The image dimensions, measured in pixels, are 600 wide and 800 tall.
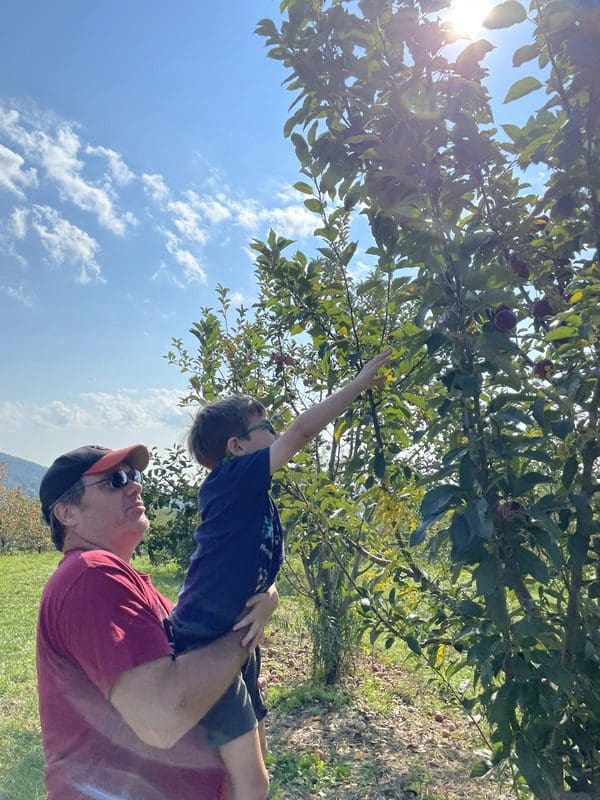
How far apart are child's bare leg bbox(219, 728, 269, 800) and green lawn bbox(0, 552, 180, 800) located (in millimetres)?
2258

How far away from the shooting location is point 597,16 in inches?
52.9

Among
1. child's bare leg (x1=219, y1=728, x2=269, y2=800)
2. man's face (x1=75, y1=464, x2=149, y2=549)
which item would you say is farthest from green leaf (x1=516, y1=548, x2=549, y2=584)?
man's face (x1=75, y1=464, x2=149, y2=549)

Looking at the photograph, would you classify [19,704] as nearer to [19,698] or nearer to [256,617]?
[19,698]

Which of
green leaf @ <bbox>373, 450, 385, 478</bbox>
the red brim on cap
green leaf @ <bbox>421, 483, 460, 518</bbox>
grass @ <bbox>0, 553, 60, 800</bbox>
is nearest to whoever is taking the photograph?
green leaf @ <bbox>421, 483, 460, 518</bbox>

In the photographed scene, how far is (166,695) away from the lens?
124 centimetres

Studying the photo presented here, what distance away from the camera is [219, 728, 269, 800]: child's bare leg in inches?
61.7

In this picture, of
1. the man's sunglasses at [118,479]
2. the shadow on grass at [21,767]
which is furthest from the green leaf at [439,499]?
the shadow on grass at [21,767]

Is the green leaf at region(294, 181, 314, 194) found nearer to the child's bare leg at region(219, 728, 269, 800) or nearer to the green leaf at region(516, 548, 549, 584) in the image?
the green leaf at region(516, 548, 549, 584)

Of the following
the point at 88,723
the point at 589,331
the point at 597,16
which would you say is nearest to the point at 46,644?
the point at 88,723

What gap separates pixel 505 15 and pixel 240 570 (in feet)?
5.18

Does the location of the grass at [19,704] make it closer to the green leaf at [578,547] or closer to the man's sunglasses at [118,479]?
the man's sunglasses at [118,479]

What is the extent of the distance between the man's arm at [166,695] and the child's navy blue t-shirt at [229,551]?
0.26 m

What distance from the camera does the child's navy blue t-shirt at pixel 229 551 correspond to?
5.36 ft

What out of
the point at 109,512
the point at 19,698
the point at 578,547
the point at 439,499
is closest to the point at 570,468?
the point at 578,547
